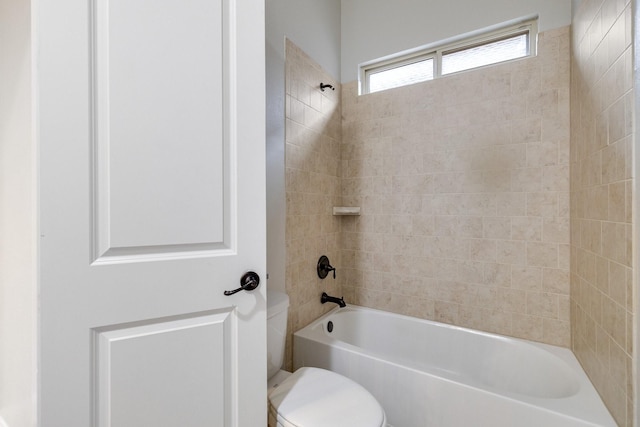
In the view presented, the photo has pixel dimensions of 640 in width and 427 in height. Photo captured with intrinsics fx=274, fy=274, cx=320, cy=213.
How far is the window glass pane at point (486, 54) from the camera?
71.2 inches

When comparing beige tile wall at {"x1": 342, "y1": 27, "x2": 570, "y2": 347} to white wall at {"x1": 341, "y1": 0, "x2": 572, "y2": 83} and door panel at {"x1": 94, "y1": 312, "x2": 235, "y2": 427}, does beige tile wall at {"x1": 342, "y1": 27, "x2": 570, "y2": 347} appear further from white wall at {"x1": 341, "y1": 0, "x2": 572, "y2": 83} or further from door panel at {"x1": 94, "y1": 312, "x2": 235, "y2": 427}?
door panel at {"x1": 94, "y1": 312, "x2": 235, "y2": 427}

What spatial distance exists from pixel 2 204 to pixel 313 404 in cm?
138

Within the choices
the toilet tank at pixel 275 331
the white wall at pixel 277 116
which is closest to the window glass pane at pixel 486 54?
the white wall at pixel 277 116

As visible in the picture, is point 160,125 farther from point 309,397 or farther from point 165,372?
point 309,397

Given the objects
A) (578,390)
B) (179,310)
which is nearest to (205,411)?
(179,310)

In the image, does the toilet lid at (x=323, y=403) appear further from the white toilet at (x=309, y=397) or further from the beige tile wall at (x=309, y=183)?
the beige tile wall at (x=309, y=183)

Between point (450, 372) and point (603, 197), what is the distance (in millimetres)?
1113

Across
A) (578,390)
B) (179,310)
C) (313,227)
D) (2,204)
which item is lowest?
(578,390)

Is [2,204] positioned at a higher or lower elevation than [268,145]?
lower

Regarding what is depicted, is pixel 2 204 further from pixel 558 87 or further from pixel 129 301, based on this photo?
pixel 558 87

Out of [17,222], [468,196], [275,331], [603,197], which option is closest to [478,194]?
[468,196]

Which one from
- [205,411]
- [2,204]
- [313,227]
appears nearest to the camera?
[205,411]

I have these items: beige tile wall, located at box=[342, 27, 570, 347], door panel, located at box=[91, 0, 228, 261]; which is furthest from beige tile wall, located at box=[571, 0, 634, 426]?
door panel, located at box=[91, 0, 228, 261]

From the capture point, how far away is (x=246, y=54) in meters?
0.90
